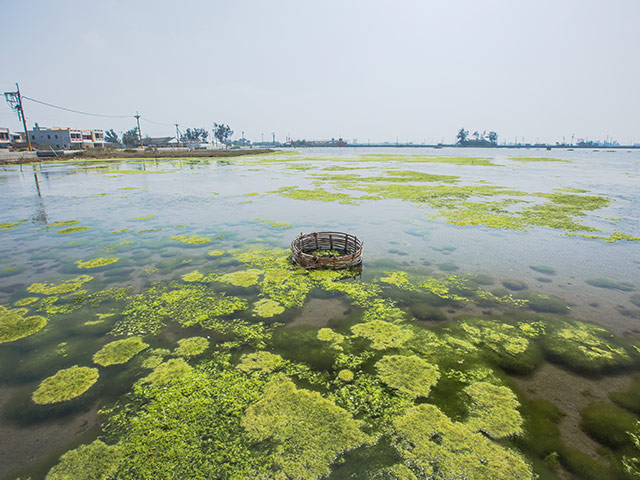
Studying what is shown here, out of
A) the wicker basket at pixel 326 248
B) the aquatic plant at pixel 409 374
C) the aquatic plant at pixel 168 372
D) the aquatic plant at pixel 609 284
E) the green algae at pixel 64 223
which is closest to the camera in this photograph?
the aquatic plant at pixel 409 374

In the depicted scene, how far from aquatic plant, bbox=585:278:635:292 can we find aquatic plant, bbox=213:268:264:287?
44.4 ft

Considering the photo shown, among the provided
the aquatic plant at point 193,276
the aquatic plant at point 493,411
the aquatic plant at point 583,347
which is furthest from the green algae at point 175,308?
the aquatic plant at point 583,347

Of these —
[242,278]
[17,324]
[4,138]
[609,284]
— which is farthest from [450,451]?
[4,138]

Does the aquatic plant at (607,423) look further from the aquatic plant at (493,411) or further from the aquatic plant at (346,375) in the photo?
the aquatic plant at (346,375)

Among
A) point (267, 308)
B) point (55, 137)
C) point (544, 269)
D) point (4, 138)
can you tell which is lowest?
point (267, 308)

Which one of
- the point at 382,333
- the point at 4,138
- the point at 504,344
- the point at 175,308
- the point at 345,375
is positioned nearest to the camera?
the point at 345,375

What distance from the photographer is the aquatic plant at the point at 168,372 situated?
734 centimetres

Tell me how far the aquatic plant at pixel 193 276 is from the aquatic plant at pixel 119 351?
3.97 meters

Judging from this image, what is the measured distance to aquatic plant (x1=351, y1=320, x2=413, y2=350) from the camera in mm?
8753

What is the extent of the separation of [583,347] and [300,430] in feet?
26.7

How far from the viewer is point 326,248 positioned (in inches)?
632

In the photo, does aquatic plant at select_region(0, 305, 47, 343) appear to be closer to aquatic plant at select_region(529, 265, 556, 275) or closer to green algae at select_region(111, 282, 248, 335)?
green algae at select_region(111, 282, 248, 335)

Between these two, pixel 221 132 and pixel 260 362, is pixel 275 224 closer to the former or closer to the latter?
pixel 260 362

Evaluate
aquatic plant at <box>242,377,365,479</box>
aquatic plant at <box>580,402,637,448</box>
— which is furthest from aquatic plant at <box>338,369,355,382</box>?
aquatic plant at <box>580,402,637,448</box>
